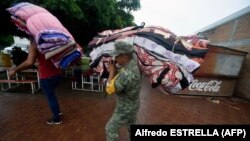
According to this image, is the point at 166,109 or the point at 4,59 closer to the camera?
the point at 166,109

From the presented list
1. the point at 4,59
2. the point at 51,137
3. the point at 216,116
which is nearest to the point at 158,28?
the point at 51,137

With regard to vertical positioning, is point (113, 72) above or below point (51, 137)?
above

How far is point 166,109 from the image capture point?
6.91m

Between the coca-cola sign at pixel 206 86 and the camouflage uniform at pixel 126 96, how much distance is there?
6575mm

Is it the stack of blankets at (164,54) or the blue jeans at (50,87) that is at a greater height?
the stack of blankets at (164,54)

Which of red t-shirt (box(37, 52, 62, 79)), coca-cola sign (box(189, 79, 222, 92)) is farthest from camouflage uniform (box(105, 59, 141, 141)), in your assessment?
coca-cola sign (box(189, 79, 222, 92))

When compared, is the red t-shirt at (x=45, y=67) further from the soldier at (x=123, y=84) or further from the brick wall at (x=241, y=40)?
the brick wall at (x=241, y=40)

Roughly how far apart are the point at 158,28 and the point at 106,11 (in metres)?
6.77

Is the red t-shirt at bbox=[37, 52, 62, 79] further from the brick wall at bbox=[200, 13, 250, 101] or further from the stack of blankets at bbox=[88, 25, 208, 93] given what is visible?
the brick wall at bbox=[200, 13, 250, 101]

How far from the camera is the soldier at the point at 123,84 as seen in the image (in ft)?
8.54

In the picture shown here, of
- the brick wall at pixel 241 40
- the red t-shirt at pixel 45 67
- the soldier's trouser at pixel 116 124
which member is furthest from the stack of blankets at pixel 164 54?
the brick wall at pixel 241 40

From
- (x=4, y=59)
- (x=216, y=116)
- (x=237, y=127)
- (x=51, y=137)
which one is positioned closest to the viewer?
(x=237, y=127)

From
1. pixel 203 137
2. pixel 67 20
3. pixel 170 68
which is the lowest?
pixel 203 137

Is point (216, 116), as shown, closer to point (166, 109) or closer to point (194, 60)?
point (166, 109)
